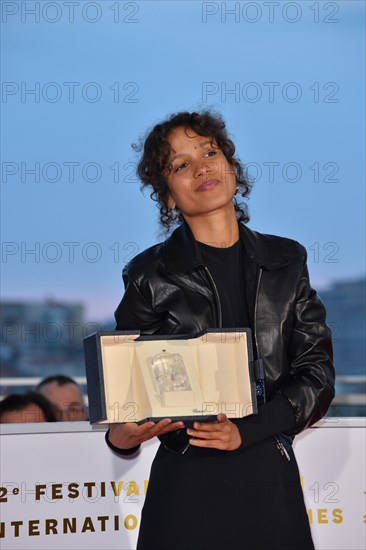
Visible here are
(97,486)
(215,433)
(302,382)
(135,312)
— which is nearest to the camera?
(215,433)

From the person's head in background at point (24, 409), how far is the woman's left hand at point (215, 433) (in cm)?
136

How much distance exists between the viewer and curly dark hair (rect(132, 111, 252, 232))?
164 centimetres

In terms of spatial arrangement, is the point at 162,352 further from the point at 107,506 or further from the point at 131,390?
the point at 107,506

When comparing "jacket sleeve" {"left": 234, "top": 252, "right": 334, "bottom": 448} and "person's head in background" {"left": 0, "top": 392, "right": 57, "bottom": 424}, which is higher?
"jacket sleeve" {"left": 234, "top": 252, "right": 334, "bottom": 448}

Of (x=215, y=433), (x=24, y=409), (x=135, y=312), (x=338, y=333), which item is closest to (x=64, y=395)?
(x=24, y=409)

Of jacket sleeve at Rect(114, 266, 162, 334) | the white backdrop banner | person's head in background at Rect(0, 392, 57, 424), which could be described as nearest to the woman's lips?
jacket sleeve at Rect(114, 266, 162, 334)

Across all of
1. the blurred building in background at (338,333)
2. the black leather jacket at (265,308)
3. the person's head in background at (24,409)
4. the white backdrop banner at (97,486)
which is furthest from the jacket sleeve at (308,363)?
the blurred building in background at (338,333)

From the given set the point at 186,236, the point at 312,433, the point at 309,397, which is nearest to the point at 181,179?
the point at 186,236

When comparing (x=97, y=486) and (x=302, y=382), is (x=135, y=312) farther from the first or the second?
(x=97, y=486)

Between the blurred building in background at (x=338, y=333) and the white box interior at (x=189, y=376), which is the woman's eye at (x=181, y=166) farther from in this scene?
the blurred building in background at (x=338, y=333)

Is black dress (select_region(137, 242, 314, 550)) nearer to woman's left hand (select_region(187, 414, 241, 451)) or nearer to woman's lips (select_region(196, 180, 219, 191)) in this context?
woman's left hand (select_region(187, 414, 241, 451))

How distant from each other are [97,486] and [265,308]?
2.46ft

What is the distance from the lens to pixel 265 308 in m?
1.50

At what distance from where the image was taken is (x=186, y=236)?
1580 mm
